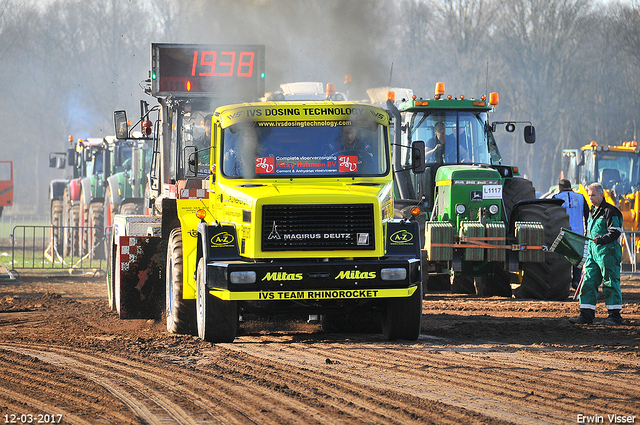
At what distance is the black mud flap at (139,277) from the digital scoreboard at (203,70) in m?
2.50

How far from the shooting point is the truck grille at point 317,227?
8.90m

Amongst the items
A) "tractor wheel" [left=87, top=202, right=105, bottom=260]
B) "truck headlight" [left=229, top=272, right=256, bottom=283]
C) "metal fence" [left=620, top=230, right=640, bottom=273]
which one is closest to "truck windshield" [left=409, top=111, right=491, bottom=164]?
"truck headlight" [left=229, top=272, right=256, bottom=283]

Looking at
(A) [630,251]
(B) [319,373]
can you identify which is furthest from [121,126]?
(A) [630,251]

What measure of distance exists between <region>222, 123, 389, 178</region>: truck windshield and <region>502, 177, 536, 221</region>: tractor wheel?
15.9ft

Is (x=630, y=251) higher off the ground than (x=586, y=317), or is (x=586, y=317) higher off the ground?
(x=630, y=251)

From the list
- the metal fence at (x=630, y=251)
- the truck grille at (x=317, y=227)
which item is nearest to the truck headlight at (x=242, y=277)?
the truck grille at (x=317, y=227)

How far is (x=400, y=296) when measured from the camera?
9.01 metres

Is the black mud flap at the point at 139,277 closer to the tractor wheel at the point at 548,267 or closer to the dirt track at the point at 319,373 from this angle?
the dirt track at the point at 319,373

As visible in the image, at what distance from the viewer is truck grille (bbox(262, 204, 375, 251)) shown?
890cm

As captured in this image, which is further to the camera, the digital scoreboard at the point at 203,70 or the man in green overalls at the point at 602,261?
the digital scoreboard at the point at 203,70

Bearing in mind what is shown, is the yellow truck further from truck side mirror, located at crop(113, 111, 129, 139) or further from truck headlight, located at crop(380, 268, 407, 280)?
truck side mirror, located at crop(113, 111, 129, 139)

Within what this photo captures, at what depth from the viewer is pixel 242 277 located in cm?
880

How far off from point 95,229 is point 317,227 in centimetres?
1538

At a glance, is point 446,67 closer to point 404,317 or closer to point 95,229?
point 95,229
